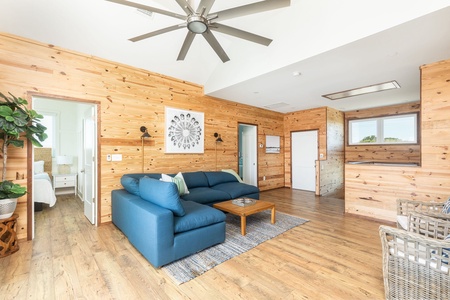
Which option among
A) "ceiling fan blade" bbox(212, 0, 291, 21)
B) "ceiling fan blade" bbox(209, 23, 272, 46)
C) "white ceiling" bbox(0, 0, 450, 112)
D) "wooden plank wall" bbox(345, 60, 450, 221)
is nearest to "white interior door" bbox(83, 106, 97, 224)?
"white ceiling" bbox(0, 0, 450, 112)

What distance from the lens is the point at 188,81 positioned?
4.50 meters

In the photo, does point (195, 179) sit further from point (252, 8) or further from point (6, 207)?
point (252, 8)

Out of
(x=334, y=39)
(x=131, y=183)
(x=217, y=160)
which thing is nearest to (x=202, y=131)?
(x=217, y=160)

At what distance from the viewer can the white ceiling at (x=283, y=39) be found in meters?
2.25

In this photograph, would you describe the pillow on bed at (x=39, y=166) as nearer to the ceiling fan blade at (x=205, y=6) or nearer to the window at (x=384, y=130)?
the ceiling fan blade at (x=205, y=6)

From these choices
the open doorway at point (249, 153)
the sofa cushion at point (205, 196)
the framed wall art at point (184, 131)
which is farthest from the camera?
the open doorway at point (249, 153)

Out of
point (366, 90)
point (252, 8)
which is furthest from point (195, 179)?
point (366, 90)

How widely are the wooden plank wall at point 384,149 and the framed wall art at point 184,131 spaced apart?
17.2 feet

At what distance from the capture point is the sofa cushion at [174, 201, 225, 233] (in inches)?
89.7

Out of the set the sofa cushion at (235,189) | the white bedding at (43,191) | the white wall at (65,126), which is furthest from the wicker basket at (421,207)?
the white wall at (65,126)

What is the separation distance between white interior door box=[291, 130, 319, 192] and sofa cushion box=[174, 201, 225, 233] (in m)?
4.49

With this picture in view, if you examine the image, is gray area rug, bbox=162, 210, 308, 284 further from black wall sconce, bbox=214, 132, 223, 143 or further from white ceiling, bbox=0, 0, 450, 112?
white ceiling, bbox=0, 0, 450, 112

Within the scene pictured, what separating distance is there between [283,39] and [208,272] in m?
3.34

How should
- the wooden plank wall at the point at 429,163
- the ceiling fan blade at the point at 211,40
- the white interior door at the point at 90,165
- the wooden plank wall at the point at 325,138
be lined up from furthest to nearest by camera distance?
1. the wooden plank wall at the point at 325,138
2. the white interior door at the point at 90,165
3. the wooden plank wall at the point at 429,163
4. the ceiling fan blade at the point at 211,40
